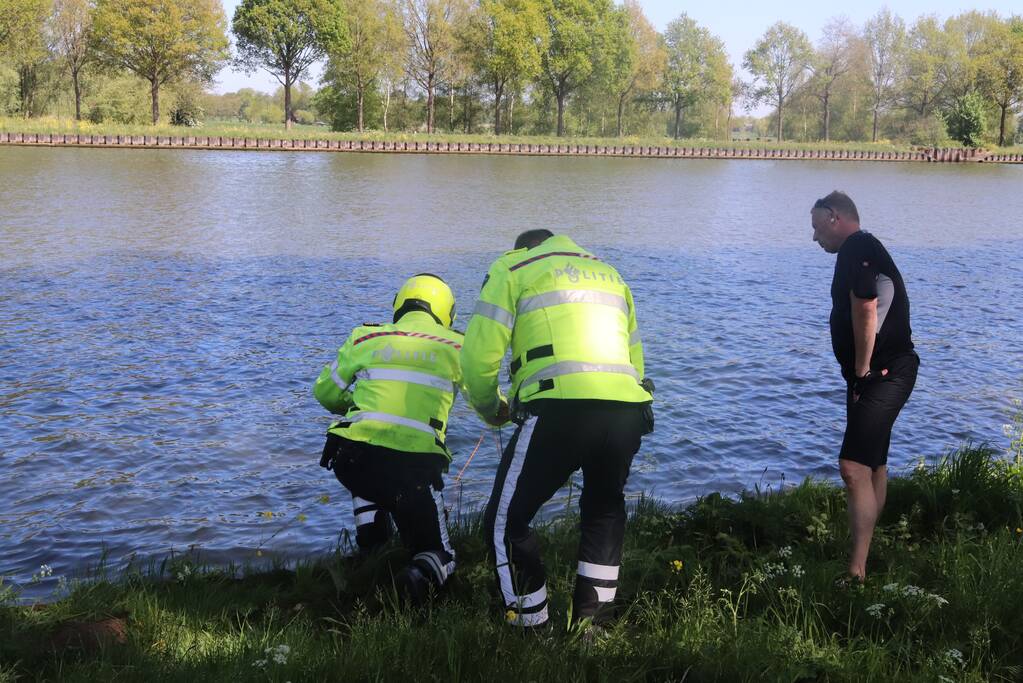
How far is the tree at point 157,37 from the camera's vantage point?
7525 centimetres

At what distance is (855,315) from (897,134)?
118m

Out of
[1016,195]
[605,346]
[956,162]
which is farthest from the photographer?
[956,162]

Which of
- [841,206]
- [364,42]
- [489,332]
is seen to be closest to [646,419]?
[489,332]

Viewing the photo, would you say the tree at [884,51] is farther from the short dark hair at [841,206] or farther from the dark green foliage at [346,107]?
the short dark hair at [841,206]

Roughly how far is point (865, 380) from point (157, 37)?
80500 mm

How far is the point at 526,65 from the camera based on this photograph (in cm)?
8900

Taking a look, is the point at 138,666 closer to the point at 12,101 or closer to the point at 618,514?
the point at 618,514

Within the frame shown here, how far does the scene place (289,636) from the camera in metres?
4.43

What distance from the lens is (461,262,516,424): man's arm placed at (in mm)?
4594

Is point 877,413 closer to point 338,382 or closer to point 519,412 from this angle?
point 519,412

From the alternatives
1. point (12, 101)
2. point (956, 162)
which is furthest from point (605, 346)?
point (956, 162)

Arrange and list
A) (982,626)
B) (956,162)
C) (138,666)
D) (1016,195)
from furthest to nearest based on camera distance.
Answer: (956,162)
(1016,195)
(982,626)
(138,666)

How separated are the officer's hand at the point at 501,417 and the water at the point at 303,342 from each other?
A: 2.53m

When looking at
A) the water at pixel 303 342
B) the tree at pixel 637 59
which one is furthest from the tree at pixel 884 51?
the water at pixel 303 342
